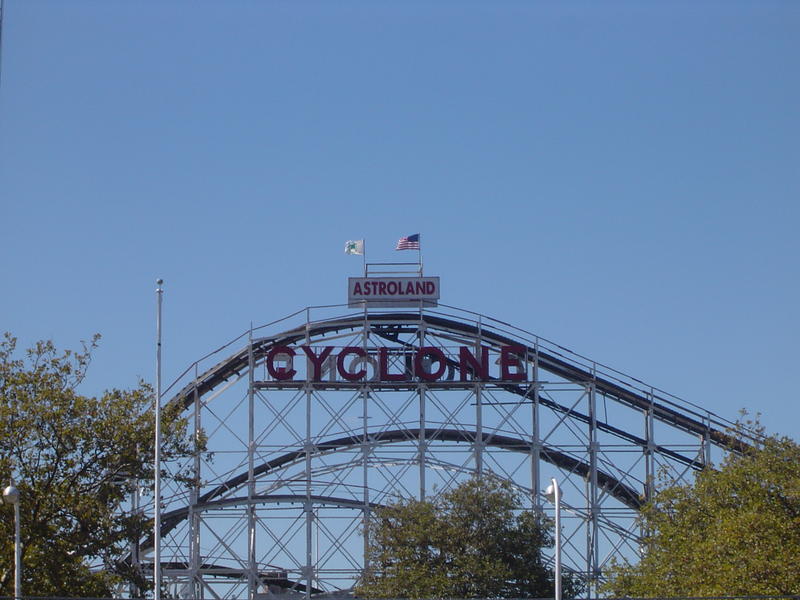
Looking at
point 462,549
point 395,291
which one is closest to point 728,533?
point 462,549

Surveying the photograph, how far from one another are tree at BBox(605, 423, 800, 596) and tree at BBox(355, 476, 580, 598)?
5.73 meters

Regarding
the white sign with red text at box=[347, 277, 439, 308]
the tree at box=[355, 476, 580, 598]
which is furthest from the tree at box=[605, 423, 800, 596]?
the white sign with red text at box=[347, 277, 439, 308]

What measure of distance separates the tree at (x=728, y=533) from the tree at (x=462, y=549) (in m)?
5.73

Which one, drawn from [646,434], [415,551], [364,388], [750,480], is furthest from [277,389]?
[750,480]

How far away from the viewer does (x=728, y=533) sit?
55219 millimetres

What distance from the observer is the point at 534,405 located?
242 feet

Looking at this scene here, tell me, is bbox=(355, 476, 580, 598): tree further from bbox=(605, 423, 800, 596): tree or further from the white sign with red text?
the white sign with red text

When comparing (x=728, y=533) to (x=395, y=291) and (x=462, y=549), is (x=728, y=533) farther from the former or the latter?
(x=395, y=291)

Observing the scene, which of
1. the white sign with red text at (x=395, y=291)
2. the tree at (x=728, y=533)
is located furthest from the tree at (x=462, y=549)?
the white sign with red text at (x=395, y=291)

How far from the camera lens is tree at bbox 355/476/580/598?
65188 mm

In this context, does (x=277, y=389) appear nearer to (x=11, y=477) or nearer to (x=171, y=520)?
(x=171, y=520)

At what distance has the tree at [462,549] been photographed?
65.2m

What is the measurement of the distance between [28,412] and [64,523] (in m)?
4.20

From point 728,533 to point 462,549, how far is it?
Answer: 49.2 feet
